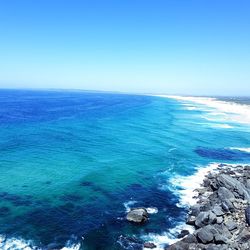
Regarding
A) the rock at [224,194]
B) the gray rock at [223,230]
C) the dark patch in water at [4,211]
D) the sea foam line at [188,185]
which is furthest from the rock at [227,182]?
the dark patch in water at [4,211]

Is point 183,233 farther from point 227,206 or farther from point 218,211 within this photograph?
point 227,206

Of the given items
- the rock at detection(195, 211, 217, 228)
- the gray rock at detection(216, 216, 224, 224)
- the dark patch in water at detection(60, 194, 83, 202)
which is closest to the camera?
the gray rock at detection(216, 216, 224, 224)

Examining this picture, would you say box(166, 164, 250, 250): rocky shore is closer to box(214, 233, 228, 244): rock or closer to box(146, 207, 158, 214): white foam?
box(214, 233, 228, 244): rock

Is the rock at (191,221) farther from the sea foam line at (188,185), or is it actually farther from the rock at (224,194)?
the rock at (224,194)

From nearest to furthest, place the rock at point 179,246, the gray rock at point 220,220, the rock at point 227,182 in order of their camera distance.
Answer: the rock at point 179,246 < the gray rock at point 220,220 < the rock at point 227,182

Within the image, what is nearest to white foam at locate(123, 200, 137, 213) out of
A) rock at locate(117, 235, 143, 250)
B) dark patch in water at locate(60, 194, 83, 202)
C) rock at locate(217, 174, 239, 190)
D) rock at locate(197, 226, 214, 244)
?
rock at locate(117, 235, 143, 250)

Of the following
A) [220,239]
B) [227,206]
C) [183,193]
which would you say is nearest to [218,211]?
[227,206]
